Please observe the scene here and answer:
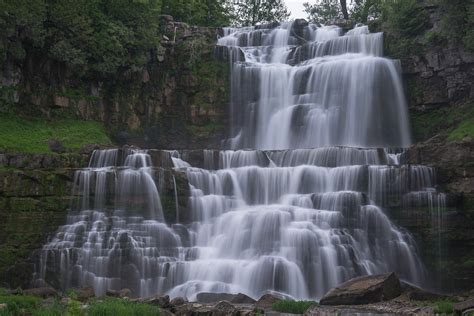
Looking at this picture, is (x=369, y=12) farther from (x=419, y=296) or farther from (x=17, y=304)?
(x=17, y=304)

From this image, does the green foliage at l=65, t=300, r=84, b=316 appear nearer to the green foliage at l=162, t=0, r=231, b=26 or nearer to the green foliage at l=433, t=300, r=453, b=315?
the green foliage at l=433, t=300, r=453, b=315

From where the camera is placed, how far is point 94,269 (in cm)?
2647

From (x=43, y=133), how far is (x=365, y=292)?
23165 mm

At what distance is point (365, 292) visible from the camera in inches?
786

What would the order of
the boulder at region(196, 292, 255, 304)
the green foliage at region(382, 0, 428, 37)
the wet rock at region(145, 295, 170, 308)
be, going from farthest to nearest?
1. the green foliage at region(382, 0, 428, 37)
2. the boulder at region(196, 292, 255, 304)
3. the wet rock at region(145, 295, 170, 308)

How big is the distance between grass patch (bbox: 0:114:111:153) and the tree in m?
29.6

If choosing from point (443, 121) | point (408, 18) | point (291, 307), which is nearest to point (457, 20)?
point (408, 18)

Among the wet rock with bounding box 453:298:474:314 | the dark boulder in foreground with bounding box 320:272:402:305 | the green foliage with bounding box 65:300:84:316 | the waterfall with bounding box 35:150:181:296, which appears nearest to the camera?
the green foliage with bounding box 65:300:84:316

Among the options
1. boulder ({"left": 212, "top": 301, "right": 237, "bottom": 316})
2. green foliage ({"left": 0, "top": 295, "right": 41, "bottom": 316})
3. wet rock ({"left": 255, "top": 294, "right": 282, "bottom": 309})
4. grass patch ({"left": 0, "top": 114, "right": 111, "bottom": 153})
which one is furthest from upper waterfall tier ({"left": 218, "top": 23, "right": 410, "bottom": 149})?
green foliage ({"left": 0, "top": 295, "right": 41, "bottom": 316})

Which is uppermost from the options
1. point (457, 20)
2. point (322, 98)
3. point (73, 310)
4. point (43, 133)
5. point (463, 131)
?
point (457, 20)

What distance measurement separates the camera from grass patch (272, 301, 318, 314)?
60.6 ft

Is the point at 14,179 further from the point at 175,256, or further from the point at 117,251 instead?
the point at 175,256

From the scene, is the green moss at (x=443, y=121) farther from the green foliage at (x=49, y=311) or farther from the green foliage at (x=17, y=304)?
the green foliage at (x=49, y=311)

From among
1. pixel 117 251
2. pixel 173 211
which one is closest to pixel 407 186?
pixel 173 211
